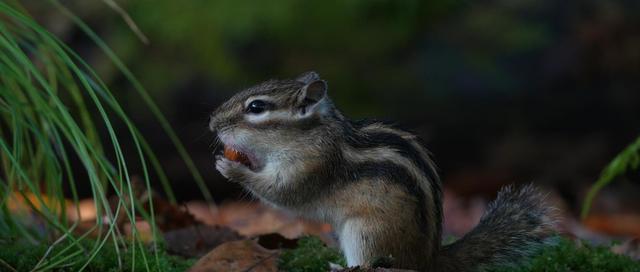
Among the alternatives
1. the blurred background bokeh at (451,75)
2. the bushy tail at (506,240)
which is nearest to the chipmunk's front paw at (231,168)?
the bushy tail at (506,240)

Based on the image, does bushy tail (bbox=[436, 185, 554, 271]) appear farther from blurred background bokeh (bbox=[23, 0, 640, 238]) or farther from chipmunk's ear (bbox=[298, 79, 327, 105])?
blurred background bokeh (bbox=[23, 0, 640, 238])

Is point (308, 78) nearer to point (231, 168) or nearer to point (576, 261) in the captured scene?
point (231, 168)

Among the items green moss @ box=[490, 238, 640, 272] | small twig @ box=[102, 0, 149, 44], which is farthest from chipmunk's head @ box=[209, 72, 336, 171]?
green moss @ box=[490, 238, 640, 272]

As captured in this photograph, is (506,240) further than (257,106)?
No

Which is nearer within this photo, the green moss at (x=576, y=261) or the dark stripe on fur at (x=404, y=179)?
the dark stripe on fur at (x=404, y=179)

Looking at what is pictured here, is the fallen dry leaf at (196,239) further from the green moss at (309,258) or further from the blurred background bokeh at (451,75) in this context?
the blurred background bokeh at (451,75)

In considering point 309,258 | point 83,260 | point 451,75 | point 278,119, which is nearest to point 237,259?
point 309,258
